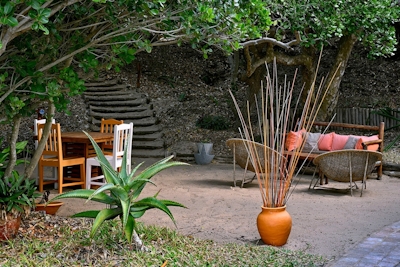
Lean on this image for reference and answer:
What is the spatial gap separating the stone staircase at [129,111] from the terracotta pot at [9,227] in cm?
615

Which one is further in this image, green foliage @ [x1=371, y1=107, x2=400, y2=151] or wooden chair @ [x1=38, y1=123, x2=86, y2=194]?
green foliage @ [x1=371, y1=107, x2=400, y2=151]

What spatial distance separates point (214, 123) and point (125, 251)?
7764 millimetres

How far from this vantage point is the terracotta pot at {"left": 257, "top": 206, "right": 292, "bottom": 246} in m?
4.73

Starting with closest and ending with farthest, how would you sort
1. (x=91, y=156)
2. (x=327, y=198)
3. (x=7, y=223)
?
(x=7, y=223) → (x=327, y=198) → (x=91, y=156)

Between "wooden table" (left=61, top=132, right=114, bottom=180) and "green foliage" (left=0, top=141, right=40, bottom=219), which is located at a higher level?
"wooden table" (left=61, top=132, right=114, bottom=180)

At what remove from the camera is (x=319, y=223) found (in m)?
5.60

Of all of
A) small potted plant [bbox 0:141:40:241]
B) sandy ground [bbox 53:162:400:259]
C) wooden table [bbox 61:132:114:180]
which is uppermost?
wooden table [bbox 61:132:114:180]

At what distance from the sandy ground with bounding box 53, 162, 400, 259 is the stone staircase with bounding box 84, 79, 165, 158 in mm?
2340

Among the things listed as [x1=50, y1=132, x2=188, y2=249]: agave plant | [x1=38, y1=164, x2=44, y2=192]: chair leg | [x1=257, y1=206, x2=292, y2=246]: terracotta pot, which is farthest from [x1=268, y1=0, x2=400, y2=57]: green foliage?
[x1=50, y1=132, x2=188, y2=249]: agave plant

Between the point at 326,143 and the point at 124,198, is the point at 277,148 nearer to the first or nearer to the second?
the point at 124,198

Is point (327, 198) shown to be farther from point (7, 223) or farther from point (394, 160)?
point (7, 223)

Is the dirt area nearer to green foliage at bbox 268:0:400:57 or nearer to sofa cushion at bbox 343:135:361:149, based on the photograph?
sofa cushion at bbox 343:135:361:149

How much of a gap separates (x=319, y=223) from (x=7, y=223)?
115 inches

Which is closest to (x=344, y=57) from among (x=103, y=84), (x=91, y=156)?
(x=91, y=156)
